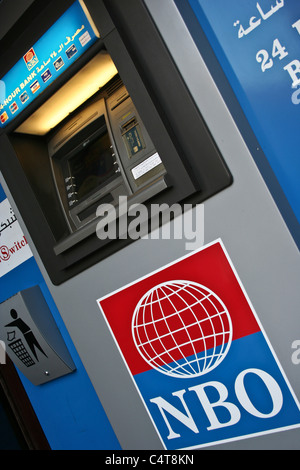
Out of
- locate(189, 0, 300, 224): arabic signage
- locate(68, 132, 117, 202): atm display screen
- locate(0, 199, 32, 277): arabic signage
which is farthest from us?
locate(0, 199, 32, 277): arabic signage

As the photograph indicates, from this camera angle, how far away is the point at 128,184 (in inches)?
61.4

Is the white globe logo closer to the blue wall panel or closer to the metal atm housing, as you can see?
the metal atm housing

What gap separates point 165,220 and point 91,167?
495mm

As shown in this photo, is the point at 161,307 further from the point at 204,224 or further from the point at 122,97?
the point at 122,97

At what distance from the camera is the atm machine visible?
125cm

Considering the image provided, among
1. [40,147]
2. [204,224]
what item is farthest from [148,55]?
[40,147]

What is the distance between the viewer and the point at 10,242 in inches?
98.4

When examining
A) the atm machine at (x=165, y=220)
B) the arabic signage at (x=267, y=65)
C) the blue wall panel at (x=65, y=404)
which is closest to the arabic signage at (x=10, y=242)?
the blue wall panel at (x=65, y=404)

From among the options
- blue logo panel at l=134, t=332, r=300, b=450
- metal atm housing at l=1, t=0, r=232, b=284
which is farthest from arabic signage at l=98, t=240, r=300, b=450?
metal atm housing at l=1, t=0, r=232, b=284

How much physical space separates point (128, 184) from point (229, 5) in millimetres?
638

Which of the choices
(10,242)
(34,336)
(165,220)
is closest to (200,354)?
(165,220)

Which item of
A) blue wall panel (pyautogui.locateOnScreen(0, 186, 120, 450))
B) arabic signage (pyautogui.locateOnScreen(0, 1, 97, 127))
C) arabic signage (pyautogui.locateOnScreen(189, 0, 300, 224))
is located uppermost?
arabic signage (pyautogui.locateOnScreen(0, 1, 97, 127))

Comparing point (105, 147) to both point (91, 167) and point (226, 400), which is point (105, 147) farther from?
point (226, 400)

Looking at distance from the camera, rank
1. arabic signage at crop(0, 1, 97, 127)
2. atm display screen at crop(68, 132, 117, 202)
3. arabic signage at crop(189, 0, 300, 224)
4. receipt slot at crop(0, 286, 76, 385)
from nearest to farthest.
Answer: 1. arabic signage at crop(189, 0, 300, 224)
2. arabic signage at crop(0, 1, 97, 127)
3. atm display screen at crop(68, 132, 117, 202)
4. receipt slot at crop(0, 286, 76, 385)
